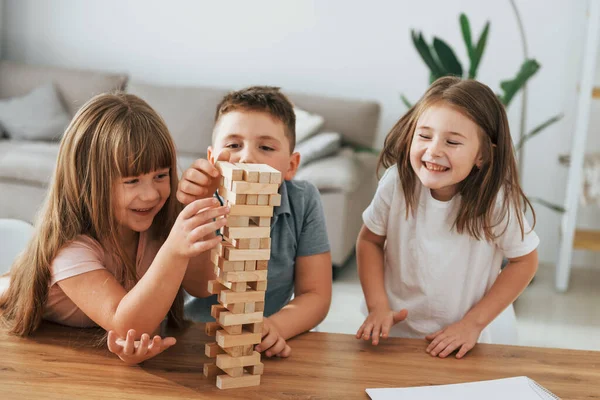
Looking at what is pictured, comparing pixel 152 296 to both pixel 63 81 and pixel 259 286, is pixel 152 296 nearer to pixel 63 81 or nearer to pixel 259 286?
pixel 259 286

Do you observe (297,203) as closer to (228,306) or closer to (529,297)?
(228,306)

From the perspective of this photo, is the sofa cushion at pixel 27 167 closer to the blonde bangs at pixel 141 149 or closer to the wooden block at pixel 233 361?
the blonde bangs at pixel 141 149

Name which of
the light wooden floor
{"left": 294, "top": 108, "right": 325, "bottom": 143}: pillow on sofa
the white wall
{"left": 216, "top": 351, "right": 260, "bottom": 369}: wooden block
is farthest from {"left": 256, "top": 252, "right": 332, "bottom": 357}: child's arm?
the white wall

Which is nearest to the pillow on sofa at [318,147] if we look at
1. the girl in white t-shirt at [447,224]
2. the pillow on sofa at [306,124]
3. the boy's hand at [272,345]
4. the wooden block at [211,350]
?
the pillow on sofa at [306,124]

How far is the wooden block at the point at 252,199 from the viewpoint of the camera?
3.42 feet

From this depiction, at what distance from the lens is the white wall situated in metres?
4.28

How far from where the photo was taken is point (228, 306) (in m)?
1.08

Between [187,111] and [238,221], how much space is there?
11.1ft

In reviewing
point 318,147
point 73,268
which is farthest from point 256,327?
point 318,147

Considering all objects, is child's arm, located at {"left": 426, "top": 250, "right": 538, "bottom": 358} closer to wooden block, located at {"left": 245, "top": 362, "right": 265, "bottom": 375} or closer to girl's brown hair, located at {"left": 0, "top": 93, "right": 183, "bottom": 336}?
wooden block, located at {"left": 245, "top": 362, "right": 265, "bottom": 375}

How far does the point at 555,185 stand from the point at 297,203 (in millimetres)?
3156

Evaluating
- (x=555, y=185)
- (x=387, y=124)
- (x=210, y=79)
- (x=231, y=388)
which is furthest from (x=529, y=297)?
(x=231, y=388)

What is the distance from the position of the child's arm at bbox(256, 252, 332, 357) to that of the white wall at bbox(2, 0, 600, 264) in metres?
3.14

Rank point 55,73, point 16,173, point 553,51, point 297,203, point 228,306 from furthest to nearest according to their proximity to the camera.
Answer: point 55,73, point 553,51, point 16,173, point 297,203, point 228,306
